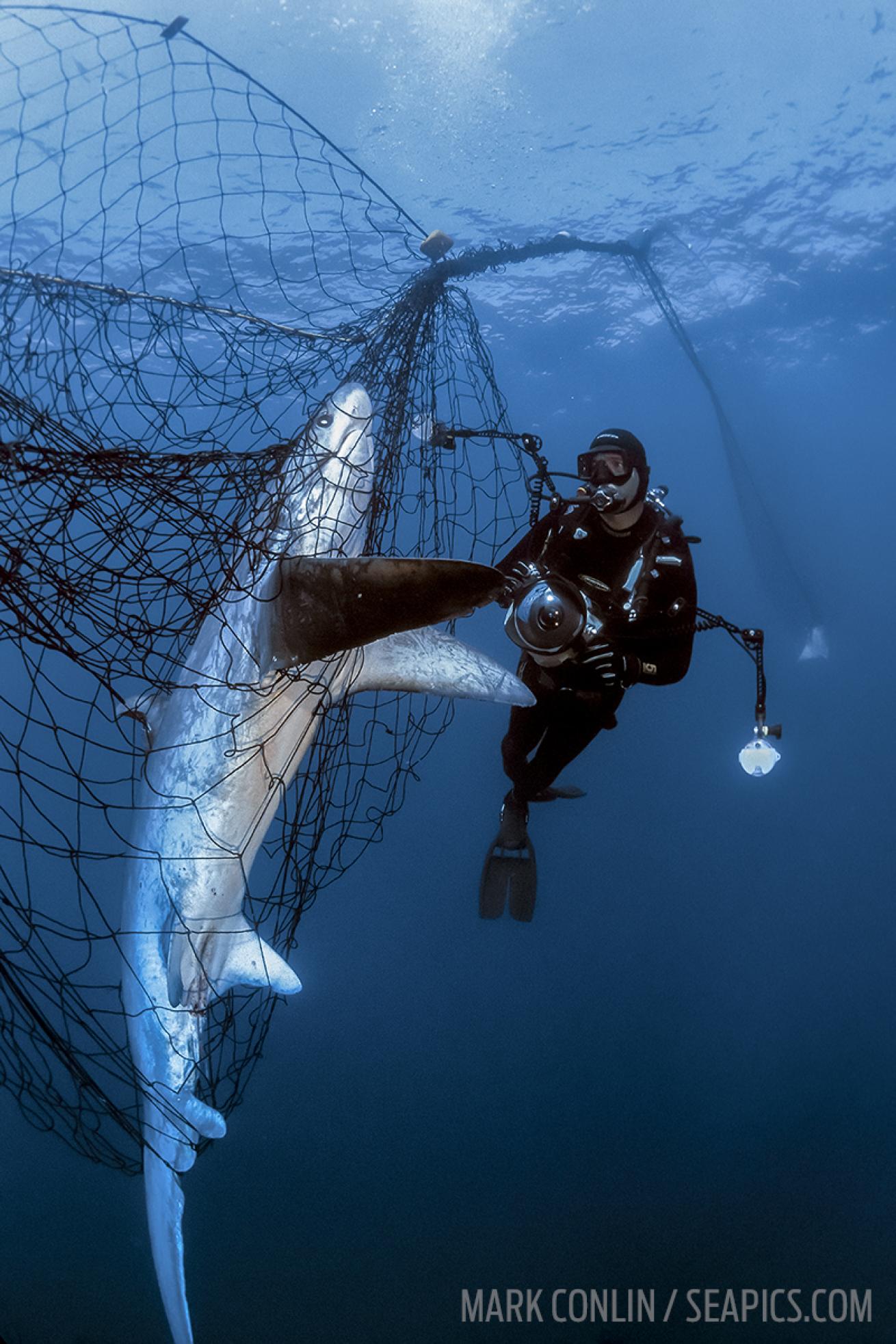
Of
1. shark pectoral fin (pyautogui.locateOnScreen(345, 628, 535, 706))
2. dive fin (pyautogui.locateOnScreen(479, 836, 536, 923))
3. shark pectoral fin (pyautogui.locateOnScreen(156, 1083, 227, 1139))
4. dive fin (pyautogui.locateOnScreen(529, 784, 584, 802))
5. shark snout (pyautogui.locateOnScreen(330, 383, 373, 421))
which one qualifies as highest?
shark snout (pyautogui.locateOnScreen(330, 383, 373, 421))

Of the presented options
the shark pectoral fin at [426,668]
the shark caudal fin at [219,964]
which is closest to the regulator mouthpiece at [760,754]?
the shark pectoral fin at [426,668]

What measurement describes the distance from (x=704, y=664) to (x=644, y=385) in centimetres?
1044

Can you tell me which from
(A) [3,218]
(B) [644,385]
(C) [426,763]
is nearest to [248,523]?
(A) [3,218]

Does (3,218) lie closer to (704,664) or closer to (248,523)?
(248,523)

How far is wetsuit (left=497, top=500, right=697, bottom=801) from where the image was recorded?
4.29m

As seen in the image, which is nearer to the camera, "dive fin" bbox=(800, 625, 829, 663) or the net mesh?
the net mesh

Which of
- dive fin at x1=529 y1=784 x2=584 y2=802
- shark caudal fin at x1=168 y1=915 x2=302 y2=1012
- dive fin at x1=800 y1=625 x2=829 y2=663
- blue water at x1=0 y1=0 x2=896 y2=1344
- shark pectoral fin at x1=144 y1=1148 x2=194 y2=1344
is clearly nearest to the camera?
shark pectoral fin at x1=144 y1=1148 x2=194 y2=1344

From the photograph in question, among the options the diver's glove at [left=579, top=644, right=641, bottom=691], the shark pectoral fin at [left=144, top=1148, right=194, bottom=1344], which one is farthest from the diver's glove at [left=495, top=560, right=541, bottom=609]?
the shark pectoral fin at [left=144, top=1148, right=194, bottom=1344]

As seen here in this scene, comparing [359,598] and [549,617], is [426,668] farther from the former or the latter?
[359,598]

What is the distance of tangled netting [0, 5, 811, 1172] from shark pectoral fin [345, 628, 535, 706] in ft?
0.94

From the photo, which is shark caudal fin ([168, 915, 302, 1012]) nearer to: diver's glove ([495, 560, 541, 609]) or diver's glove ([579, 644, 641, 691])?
diver's glove ([495, 560, 541, 609])

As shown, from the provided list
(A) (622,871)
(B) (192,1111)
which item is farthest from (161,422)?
(A) (622,871)

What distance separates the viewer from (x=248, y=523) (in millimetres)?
3555

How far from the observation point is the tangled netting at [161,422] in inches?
113
